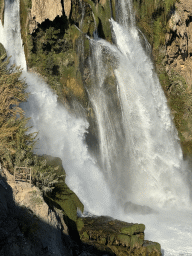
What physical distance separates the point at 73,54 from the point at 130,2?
290 inches

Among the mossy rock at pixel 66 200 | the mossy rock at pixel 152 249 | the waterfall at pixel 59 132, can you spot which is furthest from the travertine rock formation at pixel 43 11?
the mossy rock at pixel 152 249

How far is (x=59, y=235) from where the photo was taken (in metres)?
7.11

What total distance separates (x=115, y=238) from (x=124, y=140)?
7.56 m

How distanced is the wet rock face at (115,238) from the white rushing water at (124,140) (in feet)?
5.43

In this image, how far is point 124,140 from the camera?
51.3ft

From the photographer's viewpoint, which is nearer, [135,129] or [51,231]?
[51,231]

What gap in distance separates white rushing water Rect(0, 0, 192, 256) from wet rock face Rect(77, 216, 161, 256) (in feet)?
5.43

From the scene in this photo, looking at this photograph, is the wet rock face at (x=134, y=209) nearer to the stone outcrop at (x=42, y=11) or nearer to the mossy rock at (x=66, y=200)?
the mossy rock at (x=66, y=200)

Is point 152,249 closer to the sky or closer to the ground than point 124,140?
closer to the ground

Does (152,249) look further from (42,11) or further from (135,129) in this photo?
(42,11)

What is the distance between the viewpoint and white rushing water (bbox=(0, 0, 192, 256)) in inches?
459

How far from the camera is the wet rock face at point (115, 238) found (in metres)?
8.38

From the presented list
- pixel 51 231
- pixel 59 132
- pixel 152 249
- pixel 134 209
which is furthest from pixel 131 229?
pixel 59 132

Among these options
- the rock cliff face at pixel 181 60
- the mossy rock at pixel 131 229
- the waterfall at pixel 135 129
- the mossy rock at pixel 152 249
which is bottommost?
the mossy rock at pixel 152 249
